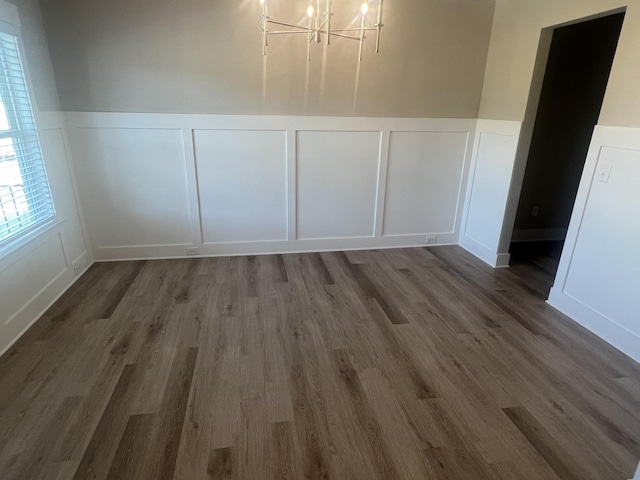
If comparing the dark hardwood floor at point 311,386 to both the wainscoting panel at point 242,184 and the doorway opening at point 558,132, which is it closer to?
the wainscoting panel at point 242,184

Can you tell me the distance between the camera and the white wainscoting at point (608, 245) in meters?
2.23

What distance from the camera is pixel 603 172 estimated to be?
2396mm

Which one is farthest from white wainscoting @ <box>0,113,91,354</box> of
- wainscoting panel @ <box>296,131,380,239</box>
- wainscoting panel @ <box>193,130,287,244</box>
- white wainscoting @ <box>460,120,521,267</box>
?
white wainscoting @ <box>460,120,521,267</box>

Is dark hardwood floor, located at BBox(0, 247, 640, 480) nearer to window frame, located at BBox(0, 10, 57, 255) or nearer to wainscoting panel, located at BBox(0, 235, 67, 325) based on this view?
wainscoting panel, located at BBox(0, 235, 67, 325)

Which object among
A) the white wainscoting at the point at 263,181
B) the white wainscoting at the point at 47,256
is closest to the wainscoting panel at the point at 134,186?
the white wainscoting at the point at 263,181

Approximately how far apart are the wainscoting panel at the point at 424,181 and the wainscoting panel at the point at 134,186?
2.06m

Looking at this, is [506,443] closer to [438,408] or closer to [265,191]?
[438,408]

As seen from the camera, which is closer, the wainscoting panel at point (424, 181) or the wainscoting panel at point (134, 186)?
the wainscoting panel at point (134, 186)

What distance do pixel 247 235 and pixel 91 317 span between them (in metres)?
1.53

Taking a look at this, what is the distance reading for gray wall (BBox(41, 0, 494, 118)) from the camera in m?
2.88

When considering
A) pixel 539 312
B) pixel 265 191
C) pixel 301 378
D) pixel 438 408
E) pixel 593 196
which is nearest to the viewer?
pixel 438 408

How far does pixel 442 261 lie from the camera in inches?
145

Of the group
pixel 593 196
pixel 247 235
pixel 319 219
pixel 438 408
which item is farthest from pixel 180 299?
pixel 593 196

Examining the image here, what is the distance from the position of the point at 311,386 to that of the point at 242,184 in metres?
2.12
